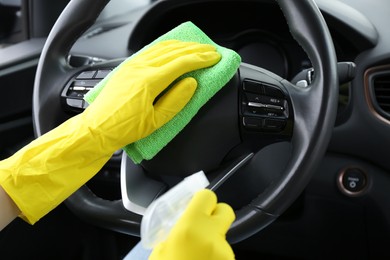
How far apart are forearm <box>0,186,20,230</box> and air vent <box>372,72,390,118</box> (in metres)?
0.68

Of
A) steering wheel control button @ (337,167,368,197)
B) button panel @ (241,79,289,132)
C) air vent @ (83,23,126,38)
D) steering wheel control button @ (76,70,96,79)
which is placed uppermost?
button panel @ (241,79,289,132)

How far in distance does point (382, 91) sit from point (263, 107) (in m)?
0.35

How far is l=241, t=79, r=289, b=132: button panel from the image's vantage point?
80cm

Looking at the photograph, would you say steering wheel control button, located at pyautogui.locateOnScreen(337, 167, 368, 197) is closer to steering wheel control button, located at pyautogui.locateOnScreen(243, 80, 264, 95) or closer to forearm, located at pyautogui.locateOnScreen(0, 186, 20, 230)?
steering wheel control button, located at pyautogui.locateOnScreen(243, 80, 264, 95)

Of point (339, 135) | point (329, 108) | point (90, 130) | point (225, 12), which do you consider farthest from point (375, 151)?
point (90, 130)

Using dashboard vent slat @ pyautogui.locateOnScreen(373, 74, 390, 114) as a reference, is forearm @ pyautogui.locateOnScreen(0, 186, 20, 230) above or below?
below

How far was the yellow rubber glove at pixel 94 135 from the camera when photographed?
75 centimetres

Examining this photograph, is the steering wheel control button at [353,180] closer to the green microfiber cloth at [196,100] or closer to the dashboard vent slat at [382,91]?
the dashboard vent slat at [382,91]

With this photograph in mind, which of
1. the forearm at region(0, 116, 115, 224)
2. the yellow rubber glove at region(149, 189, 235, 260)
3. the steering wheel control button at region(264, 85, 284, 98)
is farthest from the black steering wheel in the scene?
the yellow rubber glove at region(149, 189, 235, 260)

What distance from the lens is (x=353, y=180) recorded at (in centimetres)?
107

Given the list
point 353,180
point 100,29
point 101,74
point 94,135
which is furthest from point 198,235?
point 100,29

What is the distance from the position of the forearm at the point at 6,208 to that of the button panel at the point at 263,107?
36 cm

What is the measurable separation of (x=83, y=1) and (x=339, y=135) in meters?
0.54

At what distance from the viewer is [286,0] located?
0.79 m
